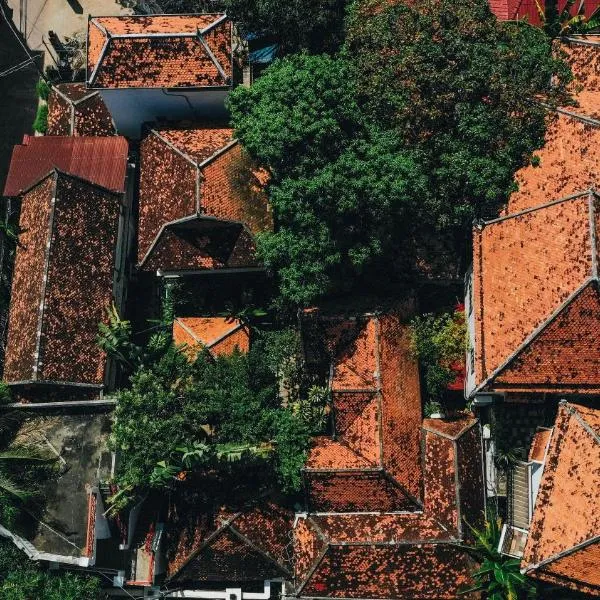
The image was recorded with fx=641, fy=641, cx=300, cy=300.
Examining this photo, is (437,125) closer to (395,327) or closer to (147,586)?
(395,327)

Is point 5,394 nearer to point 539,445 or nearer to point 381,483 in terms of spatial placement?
point 381,483

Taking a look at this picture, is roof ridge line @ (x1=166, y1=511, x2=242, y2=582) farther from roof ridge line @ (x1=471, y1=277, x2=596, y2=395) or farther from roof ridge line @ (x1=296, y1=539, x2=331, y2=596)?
roof ridge line @ (x1=471, y1=277, x2=596, y2=395)

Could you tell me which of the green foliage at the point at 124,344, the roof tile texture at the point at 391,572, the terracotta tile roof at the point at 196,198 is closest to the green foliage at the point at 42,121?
the terracotta tile roof at the point at 196,198

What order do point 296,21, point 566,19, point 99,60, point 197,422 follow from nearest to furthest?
1. point 197,422
2. point 296,21
3. point 99,60
4. point 566,19

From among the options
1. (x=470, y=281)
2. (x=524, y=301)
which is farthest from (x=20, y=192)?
(x=524, y=301)

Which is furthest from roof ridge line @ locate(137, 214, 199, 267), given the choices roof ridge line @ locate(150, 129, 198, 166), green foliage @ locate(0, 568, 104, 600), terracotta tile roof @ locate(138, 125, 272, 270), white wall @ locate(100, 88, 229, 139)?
green foliage @ locate(0, 568, 104, 600)

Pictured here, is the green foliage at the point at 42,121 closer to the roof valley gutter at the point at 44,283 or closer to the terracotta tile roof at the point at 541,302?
the roof valley gutter at the point at 44,283

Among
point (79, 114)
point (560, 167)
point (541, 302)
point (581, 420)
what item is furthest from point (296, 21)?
point (581, 420)
